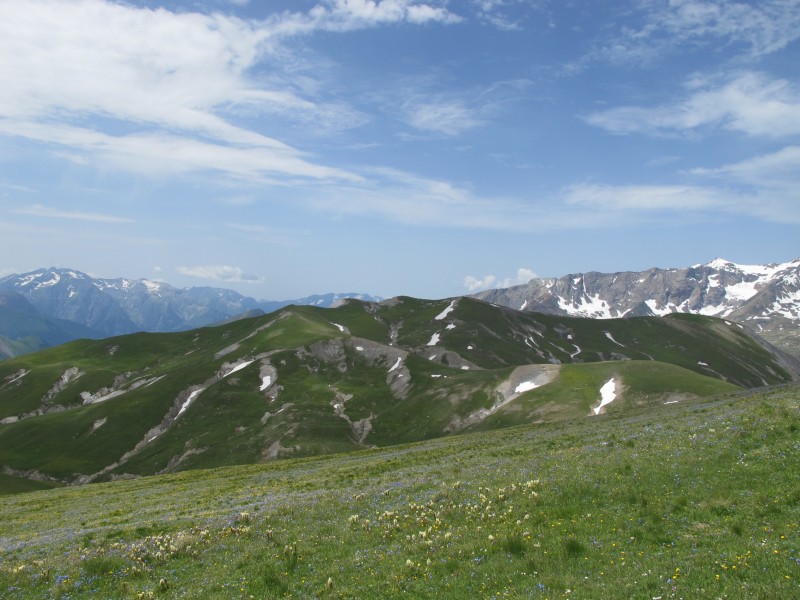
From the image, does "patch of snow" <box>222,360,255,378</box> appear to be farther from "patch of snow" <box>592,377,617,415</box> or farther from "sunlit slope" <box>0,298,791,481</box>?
"patch of snow" <box>592,377,617,415</box>

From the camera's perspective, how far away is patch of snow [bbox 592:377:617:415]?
4022 inches

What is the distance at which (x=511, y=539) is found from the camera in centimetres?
1641

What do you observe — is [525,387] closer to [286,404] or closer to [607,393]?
[607,393]

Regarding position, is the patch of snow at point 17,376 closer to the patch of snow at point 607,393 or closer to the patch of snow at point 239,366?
the patch of snow at point 239,366

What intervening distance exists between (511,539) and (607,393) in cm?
10083

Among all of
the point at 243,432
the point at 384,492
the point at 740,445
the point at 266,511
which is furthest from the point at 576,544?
the point at 243,432

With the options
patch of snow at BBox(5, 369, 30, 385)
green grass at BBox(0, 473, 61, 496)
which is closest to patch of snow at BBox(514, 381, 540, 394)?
green grass at BBox(0, 473, 61, 496)

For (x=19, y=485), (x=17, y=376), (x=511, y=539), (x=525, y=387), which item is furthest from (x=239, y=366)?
(x=511, y=539)

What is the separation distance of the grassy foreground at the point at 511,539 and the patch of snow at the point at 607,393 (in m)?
76.4

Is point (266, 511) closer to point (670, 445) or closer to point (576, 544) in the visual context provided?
point (576, 544)

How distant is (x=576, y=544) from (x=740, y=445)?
43.5 ft

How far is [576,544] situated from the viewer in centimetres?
1530

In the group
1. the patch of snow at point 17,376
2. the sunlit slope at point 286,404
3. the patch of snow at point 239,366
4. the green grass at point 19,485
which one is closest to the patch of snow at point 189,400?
the sunlit slope at point 286,404

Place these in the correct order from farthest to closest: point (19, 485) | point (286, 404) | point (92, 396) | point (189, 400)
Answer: point (92, 396)
point (189, 400)
point (286, 404)
point (19, 485)
